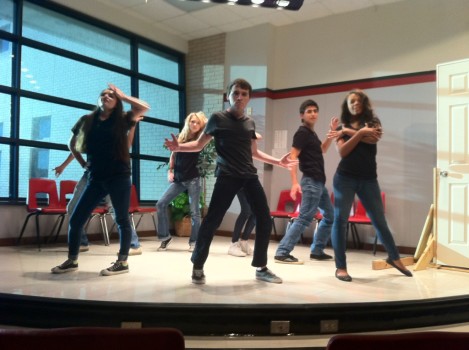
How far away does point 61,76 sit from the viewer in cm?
566

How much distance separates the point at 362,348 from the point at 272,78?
19.5ft

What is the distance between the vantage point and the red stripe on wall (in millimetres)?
5305

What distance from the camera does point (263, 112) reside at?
21.1ft

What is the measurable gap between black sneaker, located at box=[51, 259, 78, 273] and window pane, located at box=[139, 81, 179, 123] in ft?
12.8

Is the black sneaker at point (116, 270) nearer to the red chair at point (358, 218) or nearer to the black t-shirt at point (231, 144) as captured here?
the black t-shirt at point (231, 144)

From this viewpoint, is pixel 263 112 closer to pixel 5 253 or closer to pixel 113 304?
pixel 5 253

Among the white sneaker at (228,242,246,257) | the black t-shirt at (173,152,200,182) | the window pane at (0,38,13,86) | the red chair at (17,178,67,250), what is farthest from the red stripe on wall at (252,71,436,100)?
the window pane at (0,38,13,86)

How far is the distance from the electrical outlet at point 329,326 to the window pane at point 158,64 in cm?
538

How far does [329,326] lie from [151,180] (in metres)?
4.93

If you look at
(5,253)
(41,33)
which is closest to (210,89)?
(41,33)

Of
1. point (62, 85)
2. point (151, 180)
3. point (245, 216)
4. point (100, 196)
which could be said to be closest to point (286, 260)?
point (245, 216)

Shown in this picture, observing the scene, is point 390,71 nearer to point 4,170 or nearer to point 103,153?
point 103,153

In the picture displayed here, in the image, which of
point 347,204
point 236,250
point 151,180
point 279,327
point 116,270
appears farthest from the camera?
point 151,180

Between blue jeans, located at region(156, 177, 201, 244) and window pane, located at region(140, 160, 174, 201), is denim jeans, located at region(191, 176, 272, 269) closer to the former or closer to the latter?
blue jeans, located at region(156, 177, 201, 244)
